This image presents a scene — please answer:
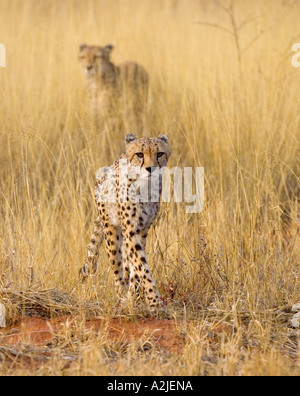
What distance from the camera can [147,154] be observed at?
3.50 metres

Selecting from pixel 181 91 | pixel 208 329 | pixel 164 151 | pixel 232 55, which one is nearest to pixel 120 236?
pixel 164 151

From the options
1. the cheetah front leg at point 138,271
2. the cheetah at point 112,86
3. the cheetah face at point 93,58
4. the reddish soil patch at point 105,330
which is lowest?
the reddish soil patch at point 105,330

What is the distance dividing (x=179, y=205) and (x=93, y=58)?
119 inches

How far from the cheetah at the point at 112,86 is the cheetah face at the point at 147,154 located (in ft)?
7.39

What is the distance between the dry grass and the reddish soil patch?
0.20ft

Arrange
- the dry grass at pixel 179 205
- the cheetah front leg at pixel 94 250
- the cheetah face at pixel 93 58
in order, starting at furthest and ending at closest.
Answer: the cheetah face at pixel 93 58
the cheetah front leg at pixel 94 250
the dry grass at pixel 179 205

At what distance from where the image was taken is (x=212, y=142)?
5488 millimetres

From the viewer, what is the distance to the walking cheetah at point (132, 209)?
3.52 meters

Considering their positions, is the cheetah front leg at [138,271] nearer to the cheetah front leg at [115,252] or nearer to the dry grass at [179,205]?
the dry grass at [179,205]

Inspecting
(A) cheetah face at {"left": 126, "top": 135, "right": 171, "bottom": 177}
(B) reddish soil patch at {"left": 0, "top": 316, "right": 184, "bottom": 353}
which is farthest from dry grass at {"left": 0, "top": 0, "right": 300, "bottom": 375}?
(A) cheetah face at {"left": 126, "top": 135, "right": 171, "bottom": 177}

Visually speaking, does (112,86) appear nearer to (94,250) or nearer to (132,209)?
(94,250)

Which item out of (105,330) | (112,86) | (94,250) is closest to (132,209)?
(94,250)

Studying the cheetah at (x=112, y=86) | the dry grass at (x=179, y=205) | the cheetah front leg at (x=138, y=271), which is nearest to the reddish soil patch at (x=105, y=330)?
the dry grass at (x=179, y=205)
